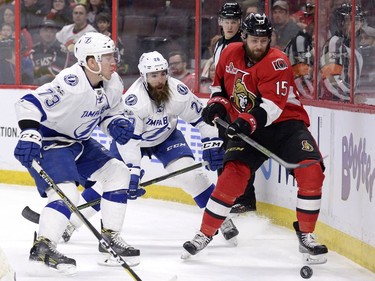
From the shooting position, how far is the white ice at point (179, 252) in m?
4.74

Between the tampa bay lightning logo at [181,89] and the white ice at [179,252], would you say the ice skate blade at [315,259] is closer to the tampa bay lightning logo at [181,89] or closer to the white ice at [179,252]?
the white ice at [179,252]

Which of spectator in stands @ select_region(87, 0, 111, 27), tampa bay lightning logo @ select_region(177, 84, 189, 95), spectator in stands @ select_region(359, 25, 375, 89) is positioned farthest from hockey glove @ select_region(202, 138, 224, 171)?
spectator in stands @ select_region(87, 0, 111, 27)

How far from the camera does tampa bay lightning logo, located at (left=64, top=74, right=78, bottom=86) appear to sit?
4.74 m

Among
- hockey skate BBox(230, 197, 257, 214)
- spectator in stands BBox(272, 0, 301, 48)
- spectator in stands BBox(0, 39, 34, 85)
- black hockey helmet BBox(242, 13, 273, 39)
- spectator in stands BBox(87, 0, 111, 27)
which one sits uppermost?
black hockey helmet BBox(242, 13, 273, 39)

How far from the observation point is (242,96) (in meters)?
4.90

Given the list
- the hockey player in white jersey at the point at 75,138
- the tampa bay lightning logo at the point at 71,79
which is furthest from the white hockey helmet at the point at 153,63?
the tampa bay lightning logo at the point at 71,79

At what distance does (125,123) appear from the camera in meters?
4.97

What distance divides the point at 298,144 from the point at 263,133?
210 millimetres

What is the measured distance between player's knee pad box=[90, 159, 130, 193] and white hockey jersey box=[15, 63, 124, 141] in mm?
170

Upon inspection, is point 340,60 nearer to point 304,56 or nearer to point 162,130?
point 304,56

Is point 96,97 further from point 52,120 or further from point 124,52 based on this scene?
point 124,52

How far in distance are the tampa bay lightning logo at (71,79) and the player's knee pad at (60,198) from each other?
1.45ft

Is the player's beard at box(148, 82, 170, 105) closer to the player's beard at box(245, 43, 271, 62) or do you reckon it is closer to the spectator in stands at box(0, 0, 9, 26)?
the player's beard at box(245, 43, 271, 62)

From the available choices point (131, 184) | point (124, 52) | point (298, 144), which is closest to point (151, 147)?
point (131, 184)
